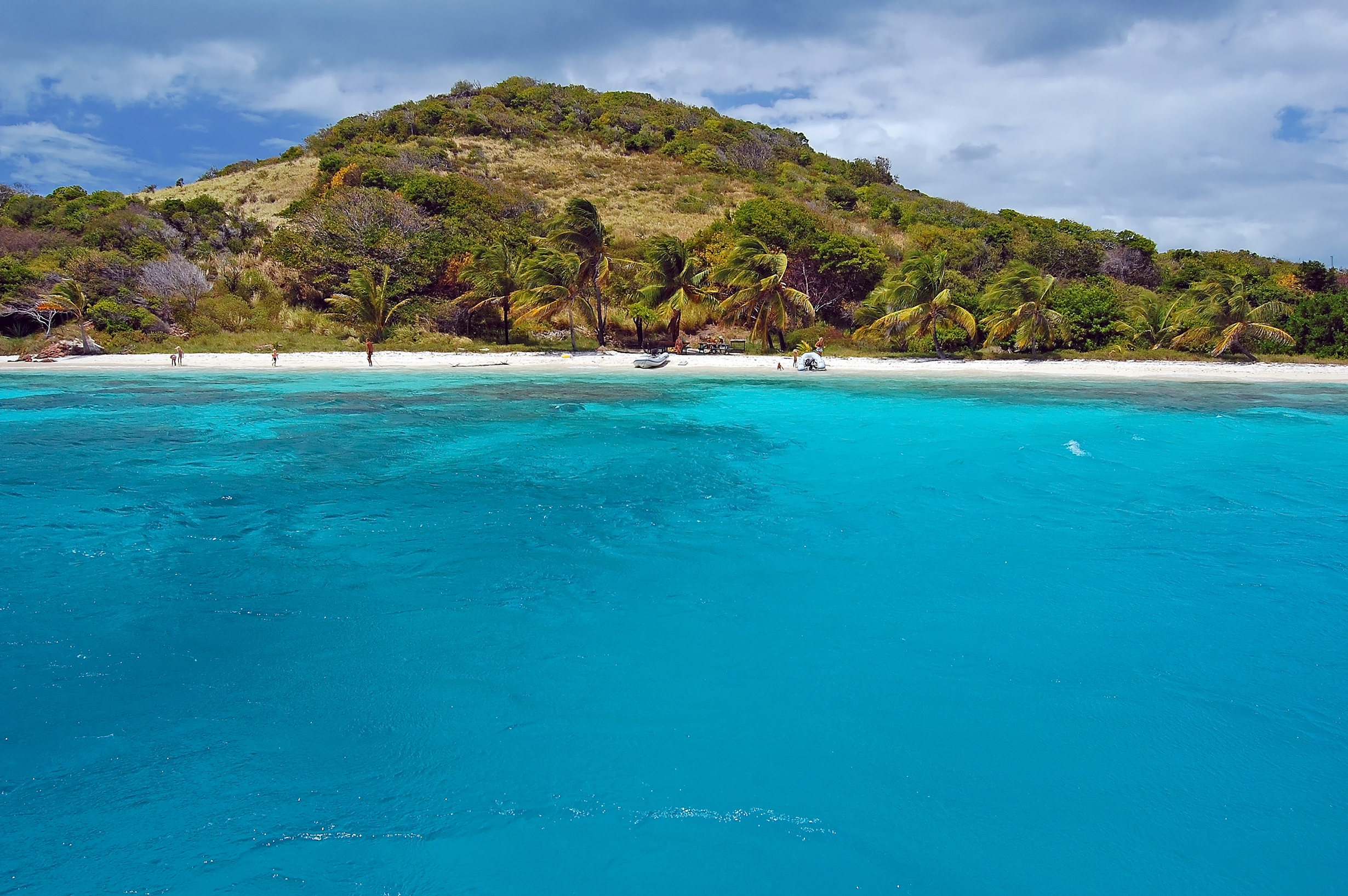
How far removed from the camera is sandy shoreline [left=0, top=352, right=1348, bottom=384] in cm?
2547

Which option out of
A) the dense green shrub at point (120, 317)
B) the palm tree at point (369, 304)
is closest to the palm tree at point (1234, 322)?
the palm tree at point (369, 304)

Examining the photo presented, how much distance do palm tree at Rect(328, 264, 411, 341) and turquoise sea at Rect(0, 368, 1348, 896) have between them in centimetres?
1992

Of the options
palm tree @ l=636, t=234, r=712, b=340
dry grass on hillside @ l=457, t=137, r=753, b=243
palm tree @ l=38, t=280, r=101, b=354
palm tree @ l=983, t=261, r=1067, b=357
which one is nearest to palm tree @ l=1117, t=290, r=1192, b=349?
palm tree @ l=983, t=261, r=1067, b=357

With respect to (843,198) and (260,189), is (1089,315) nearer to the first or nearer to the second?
(843,198)

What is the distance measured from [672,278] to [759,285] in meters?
3.45

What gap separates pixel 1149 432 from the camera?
15867 mm

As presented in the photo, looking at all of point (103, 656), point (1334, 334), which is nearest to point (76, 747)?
point (103, 656)

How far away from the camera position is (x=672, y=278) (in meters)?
29.3

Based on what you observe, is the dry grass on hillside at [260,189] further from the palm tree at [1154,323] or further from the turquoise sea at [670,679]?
the palm tree at [1154,323]

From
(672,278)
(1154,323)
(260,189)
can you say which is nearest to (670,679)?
(672,278)

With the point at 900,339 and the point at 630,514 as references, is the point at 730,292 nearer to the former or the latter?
the point at 900,339

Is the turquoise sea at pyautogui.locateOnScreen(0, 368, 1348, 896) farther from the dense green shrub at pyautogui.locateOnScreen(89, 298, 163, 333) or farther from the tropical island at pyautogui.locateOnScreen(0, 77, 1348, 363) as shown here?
the dense green shrub at pyautogui.locateOnScreen(89, 298, 163, 333)

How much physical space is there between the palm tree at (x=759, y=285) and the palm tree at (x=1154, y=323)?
1236cm

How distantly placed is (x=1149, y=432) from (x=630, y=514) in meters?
12.3
